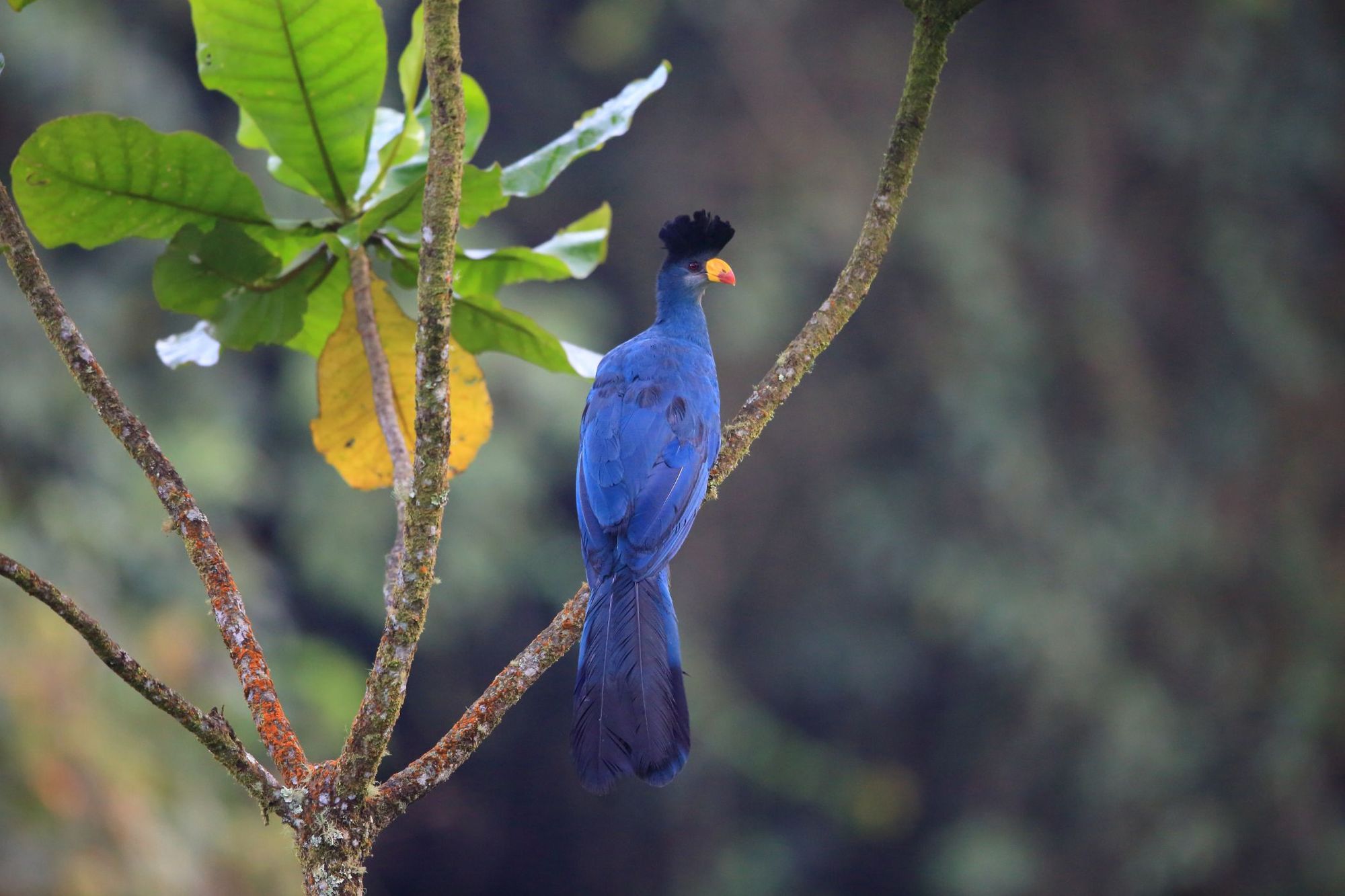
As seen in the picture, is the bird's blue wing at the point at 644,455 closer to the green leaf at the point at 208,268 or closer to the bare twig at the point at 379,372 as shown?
the bare twig at the point at 379,372

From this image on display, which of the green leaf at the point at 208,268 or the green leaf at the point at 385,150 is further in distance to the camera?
the green leaf at the point at 385,150

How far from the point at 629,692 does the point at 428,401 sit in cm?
78

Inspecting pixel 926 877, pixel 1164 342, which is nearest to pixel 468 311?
pixel 1164 342

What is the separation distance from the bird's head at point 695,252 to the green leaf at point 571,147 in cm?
100

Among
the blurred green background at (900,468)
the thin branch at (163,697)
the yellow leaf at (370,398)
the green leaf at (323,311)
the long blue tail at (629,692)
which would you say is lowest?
the thin branch at (163,697)

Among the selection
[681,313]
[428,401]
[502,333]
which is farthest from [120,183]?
[681,313]

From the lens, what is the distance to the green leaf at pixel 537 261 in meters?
2.30

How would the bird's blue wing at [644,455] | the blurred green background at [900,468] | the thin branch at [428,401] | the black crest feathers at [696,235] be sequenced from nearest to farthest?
the thin branch at [428,401] → the bird's blue wing at [644,455] → the black crest feathers at [696,235] → the blurred green background at [900,468]

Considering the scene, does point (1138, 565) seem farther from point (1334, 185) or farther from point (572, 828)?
point (572, 828)

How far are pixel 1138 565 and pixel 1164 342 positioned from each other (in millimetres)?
1970

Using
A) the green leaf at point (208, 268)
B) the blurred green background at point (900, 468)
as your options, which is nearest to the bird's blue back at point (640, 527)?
the green leaf at point (208, 268)

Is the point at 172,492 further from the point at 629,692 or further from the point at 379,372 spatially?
the point at 629,692

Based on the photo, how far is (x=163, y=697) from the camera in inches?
59.2

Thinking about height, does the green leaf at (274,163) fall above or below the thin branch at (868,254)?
above
